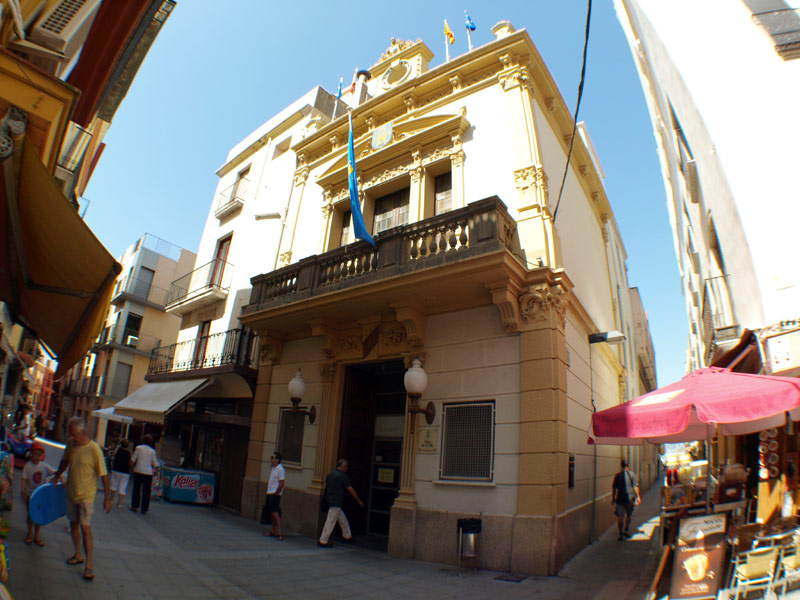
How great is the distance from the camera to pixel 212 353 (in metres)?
15.0

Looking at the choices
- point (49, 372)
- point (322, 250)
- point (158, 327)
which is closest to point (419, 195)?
point (322, 250)

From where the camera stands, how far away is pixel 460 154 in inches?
410

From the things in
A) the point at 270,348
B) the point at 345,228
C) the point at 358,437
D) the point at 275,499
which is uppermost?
the point at 345,228

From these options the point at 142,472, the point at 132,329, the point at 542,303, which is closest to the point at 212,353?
the point at 142,472

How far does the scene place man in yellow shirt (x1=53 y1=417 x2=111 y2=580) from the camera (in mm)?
4977

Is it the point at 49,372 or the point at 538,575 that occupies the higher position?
the point at 49,372

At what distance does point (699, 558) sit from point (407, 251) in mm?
6541

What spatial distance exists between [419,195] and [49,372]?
7054 cm

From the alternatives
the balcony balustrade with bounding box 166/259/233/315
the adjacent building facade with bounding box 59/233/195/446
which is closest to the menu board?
the balcony balustrade with bounding box 166/259/233/315

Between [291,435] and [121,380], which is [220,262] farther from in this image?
[121,380]

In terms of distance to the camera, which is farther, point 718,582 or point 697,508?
point 697,508

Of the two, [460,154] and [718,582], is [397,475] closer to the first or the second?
[718,582]

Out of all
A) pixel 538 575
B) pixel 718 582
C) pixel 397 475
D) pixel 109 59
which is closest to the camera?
pixel 718 582

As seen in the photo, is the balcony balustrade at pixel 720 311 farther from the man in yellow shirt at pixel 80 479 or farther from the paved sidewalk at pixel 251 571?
the man in yellow shirt at pixel 80 479
